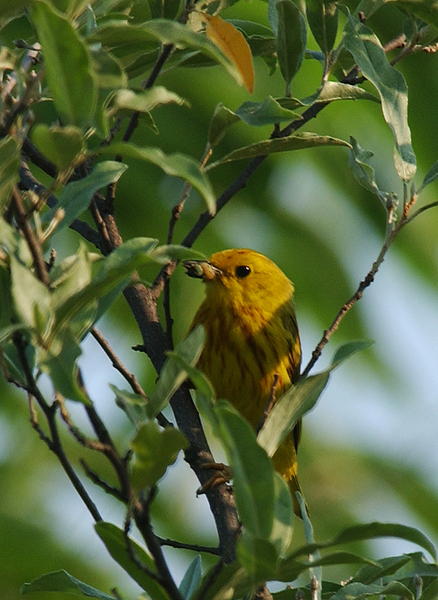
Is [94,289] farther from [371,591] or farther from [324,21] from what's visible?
[324,21]

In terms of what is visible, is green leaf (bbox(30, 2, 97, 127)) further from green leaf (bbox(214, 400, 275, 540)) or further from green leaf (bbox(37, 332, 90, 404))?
green leaf (bbox(214, 400, 275, 540))

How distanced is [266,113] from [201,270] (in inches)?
69.6

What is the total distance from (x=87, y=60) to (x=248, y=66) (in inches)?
13.1

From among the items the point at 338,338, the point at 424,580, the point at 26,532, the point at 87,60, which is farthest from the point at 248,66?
the point at 338,338

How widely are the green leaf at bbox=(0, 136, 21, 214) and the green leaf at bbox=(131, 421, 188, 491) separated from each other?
0.35 metres

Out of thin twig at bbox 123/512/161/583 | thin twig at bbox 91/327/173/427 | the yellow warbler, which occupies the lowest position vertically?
the yellow warbler

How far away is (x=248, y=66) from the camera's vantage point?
1293mm

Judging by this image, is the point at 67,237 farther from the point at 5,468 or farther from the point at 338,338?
the point at 338,338

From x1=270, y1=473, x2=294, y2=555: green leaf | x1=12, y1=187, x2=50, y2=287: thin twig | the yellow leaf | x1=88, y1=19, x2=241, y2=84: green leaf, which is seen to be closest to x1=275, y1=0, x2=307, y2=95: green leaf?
the yellow leaf

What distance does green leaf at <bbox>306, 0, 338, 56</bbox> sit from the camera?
1.83 metres

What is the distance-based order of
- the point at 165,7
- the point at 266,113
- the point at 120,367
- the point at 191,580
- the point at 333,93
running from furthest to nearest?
1. the point at 120,367
2. the point at 165,7
3. the point at 333,93
4. the point at 191,580
5. the point at 266,113

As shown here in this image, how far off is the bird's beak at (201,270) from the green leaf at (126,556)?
1.82 m

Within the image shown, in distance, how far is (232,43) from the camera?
52.4 inches

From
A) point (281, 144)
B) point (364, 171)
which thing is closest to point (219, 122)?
point (281, 144)
